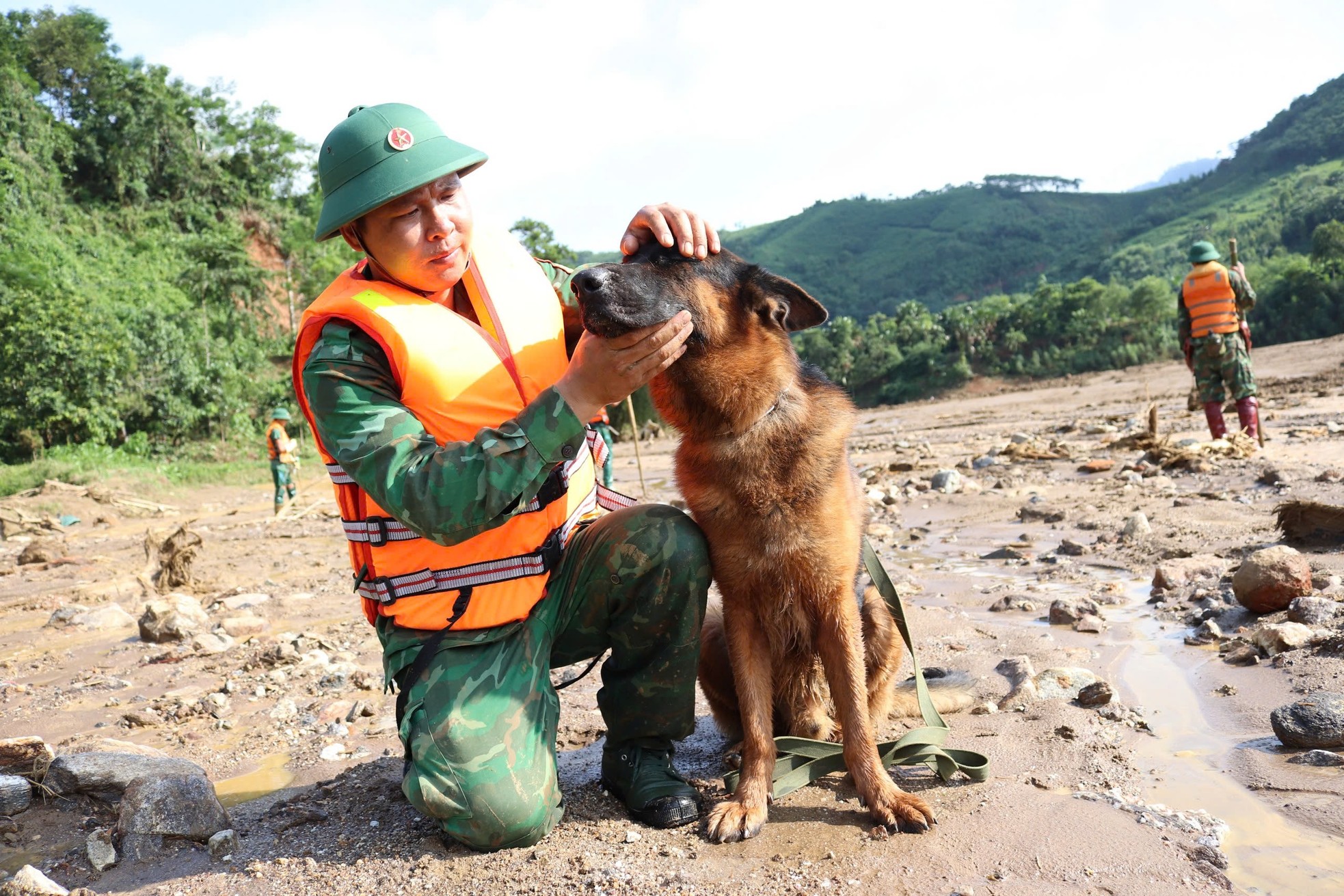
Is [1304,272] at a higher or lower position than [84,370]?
lower

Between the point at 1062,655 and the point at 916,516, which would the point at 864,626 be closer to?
the point at 1062,655

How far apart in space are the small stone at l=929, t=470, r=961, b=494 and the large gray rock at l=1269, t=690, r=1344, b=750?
6312 mm

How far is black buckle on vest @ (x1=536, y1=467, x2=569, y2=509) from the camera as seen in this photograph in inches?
114

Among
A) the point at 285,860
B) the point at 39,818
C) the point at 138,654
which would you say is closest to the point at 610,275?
the point at 285,860

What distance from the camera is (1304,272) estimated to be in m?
25.3

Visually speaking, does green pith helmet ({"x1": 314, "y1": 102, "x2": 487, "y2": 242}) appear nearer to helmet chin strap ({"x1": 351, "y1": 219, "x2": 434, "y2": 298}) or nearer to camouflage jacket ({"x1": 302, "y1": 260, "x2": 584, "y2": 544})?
helmet chin strap ({"x1": 351, "y1": 219, "x2": 434, "y2": 298})

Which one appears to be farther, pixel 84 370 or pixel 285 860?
pixel 84 370

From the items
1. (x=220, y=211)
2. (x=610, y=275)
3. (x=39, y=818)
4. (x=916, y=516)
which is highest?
(x=220, y=211)

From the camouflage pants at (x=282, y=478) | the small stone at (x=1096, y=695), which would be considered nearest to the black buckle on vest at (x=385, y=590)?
the small stone at (x=1096, y=695)

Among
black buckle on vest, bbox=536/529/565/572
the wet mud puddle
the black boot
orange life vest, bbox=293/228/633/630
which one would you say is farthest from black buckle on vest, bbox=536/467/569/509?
the wet mud puddle

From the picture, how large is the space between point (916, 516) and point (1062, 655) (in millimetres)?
Answer: 4335

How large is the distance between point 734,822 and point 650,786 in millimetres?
340

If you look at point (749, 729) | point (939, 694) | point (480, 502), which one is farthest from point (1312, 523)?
point (480, 502)

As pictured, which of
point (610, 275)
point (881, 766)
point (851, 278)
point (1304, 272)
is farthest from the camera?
point (851, 278)
